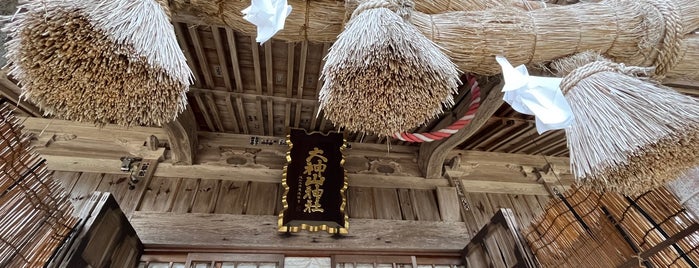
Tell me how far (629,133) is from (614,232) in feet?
2.55

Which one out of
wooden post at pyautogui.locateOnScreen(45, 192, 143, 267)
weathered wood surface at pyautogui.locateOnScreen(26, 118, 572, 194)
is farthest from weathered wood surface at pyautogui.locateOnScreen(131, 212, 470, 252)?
weathered wood surface at pyautogui.locateOnScreen(26, 118, 572, 194)

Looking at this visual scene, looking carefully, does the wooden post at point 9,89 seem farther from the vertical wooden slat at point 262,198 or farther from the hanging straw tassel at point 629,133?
the hanging straw tassel at point 629,133

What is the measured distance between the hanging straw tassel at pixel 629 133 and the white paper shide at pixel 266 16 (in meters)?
1.27

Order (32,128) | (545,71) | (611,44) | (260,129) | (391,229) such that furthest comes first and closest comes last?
(260,129) < (32,128) < (391,229) < (545,71) < (611,44)

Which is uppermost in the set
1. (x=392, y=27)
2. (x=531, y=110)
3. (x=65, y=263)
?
(x=392, y=27)

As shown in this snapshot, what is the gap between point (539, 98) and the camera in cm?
123

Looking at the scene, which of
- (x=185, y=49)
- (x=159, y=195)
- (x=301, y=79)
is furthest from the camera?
(x=159, y=195)

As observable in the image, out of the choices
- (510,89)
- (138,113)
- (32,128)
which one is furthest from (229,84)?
→ (510,89)

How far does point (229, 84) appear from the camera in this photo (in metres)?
2.72

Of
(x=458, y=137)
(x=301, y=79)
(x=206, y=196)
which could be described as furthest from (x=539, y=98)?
(x=206, y=196)

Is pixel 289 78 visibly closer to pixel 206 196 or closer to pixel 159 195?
pixel 206 196

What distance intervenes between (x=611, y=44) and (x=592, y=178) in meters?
0.81

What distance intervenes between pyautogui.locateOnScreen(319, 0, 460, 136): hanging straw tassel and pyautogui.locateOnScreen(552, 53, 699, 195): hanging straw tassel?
1.84 ft

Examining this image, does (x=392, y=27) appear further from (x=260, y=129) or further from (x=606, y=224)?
(x=260, y=129)
